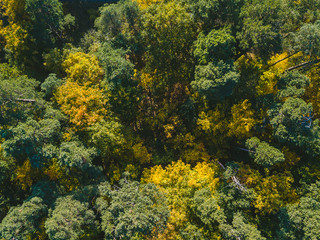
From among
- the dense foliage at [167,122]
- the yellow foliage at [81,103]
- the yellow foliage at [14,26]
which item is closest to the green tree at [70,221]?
the dense foliage at [167,122]

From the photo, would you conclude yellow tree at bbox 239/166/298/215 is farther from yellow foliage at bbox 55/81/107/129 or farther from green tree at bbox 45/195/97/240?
yellow foliage at bbox 55/81/107/129

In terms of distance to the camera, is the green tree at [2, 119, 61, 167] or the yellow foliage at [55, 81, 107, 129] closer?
the green tree at [2, 119, 61, 167]

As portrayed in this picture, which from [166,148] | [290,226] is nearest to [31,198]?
[166,148]

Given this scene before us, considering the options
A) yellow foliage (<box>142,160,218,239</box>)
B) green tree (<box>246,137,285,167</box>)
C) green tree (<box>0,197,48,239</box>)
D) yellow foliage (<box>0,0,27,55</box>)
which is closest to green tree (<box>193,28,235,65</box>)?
green tree (<box>246,137,285,167</box>)

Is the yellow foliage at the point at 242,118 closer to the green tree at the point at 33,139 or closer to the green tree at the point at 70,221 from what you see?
the green tree at the point at 70,221

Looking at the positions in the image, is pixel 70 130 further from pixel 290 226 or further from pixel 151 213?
pixel 290 226

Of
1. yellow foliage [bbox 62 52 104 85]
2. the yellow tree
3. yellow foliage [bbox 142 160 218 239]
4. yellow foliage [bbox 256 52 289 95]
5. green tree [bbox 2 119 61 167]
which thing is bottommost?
the yellow tree
